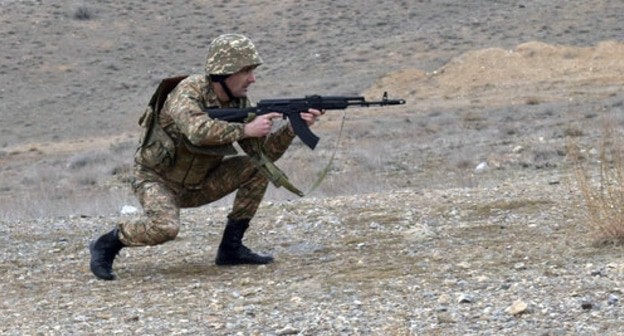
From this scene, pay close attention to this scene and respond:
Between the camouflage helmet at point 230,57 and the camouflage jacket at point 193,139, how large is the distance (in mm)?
161

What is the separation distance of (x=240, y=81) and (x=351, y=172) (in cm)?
919

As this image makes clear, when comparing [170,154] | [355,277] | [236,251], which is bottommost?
[236,251]

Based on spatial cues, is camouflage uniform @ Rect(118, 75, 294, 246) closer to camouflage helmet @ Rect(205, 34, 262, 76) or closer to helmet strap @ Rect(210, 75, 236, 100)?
helmet strap @ Rect(210, 75, 236, 100)

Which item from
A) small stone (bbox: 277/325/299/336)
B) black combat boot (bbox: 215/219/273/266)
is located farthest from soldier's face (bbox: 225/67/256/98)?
small stone (bbox: 277/325/299/336)

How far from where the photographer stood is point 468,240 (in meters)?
6.71

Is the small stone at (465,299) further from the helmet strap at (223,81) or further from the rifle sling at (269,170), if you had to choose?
the helmet strap at (223,81)

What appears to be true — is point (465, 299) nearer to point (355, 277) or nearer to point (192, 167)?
point (355, 277)

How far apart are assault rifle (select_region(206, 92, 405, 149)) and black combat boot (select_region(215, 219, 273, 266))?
691mm

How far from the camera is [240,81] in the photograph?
6.27 m

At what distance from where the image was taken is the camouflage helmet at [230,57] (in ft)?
20.2

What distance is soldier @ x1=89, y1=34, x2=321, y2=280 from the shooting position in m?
6.08

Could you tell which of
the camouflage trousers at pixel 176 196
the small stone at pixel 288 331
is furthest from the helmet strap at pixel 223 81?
the small stone at pixel 288 331

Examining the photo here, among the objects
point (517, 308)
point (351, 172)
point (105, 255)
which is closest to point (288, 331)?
point (517, 308)

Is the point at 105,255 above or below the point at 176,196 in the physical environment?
below
